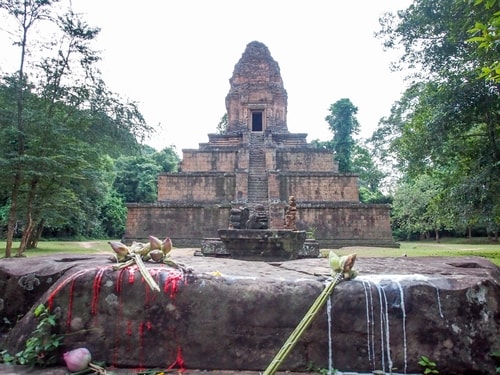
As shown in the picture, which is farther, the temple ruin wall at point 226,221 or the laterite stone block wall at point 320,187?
the laterite stone block wall at point 320,187

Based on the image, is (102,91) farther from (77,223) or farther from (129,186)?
(129,186)

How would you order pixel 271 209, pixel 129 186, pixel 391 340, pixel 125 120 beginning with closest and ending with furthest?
pixel 391 340
pixel 125 120
pixel 271 209
pixel 129 186

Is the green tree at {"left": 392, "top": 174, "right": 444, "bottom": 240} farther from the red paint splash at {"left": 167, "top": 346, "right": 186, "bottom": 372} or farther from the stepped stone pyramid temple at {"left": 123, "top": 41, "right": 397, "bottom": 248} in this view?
the red paint splash at {"left": 167, "top": 346, "right": 186, "bottom": 372}

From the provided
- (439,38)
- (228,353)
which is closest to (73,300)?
(228,353)

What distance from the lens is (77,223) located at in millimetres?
25484

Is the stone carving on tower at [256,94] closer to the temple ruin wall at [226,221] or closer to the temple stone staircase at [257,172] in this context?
the temple stone staircase at [257,172]

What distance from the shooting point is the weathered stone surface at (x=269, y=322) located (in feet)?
8.26

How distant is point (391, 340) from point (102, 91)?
12.1m

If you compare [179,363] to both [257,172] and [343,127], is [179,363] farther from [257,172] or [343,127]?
Result: [343,127]

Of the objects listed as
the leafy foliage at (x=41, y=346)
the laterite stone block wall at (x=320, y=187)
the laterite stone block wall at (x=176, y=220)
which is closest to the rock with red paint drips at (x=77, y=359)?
the leafy foliage at (x=41, y=346)

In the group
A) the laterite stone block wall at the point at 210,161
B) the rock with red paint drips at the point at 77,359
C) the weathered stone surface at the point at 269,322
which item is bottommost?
the rock with red paint drips at the point at 77,359

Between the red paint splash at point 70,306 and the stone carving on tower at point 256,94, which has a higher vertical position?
the stone carving on tower at point 256,94

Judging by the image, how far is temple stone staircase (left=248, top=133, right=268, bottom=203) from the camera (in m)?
19.7

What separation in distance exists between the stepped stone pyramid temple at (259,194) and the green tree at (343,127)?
11738mm
